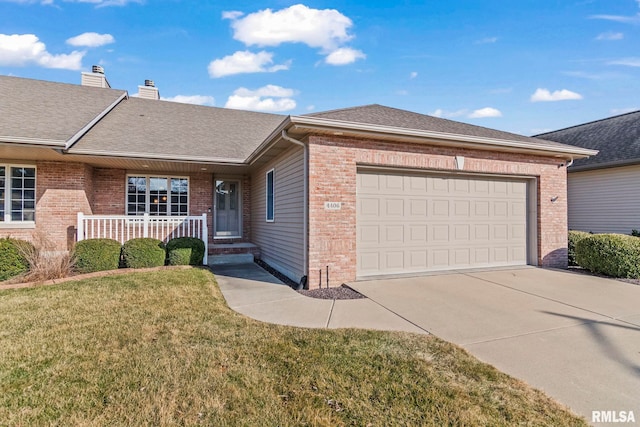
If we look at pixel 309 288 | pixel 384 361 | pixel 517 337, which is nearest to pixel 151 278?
pixel 309 288

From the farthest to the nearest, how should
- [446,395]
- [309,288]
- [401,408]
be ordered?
[309,288] < [446,395] < [401,408]

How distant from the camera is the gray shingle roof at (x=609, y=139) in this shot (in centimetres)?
1165

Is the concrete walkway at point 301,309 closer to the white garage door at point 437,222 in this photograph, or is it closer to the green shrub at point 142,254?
the white garage door at point 437,222

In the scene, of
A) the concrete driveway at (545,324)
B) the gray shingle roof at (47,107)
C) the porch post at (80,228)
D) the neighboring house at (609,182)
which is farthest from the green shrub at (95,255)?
the neighboring house at (609,182)

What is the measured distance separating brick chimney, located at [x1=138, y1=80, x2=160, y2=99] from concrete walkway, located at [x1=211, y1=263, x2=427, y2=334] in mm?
11238

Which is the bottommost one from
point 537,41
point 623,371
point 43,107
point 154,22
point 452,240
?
point 623,371

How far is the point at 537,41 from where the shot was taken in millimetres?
8727

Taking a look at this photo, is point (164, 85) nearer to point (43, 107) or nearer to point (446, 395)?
point (43, 107)

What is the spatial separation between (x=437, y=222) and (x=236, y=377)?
618 centimetres

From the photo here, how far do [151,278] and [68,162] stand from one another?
16.9ft

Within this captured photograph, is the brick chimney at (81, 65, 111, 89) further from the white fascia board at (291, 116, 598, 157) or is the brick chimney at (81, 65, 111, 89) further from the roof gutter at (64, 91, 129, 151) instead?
the white fascia board at (291, 116, 598, 157)

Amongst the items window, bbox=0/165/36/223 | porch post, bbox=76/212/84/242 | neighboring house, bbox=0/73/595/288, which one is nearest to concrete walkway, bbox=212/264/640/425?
neighboring house, bbox=0/73/595/288

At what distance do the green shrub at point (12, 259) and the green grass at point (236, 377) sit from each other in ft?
11.4

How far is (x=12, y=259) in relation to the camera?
7.23 metres
